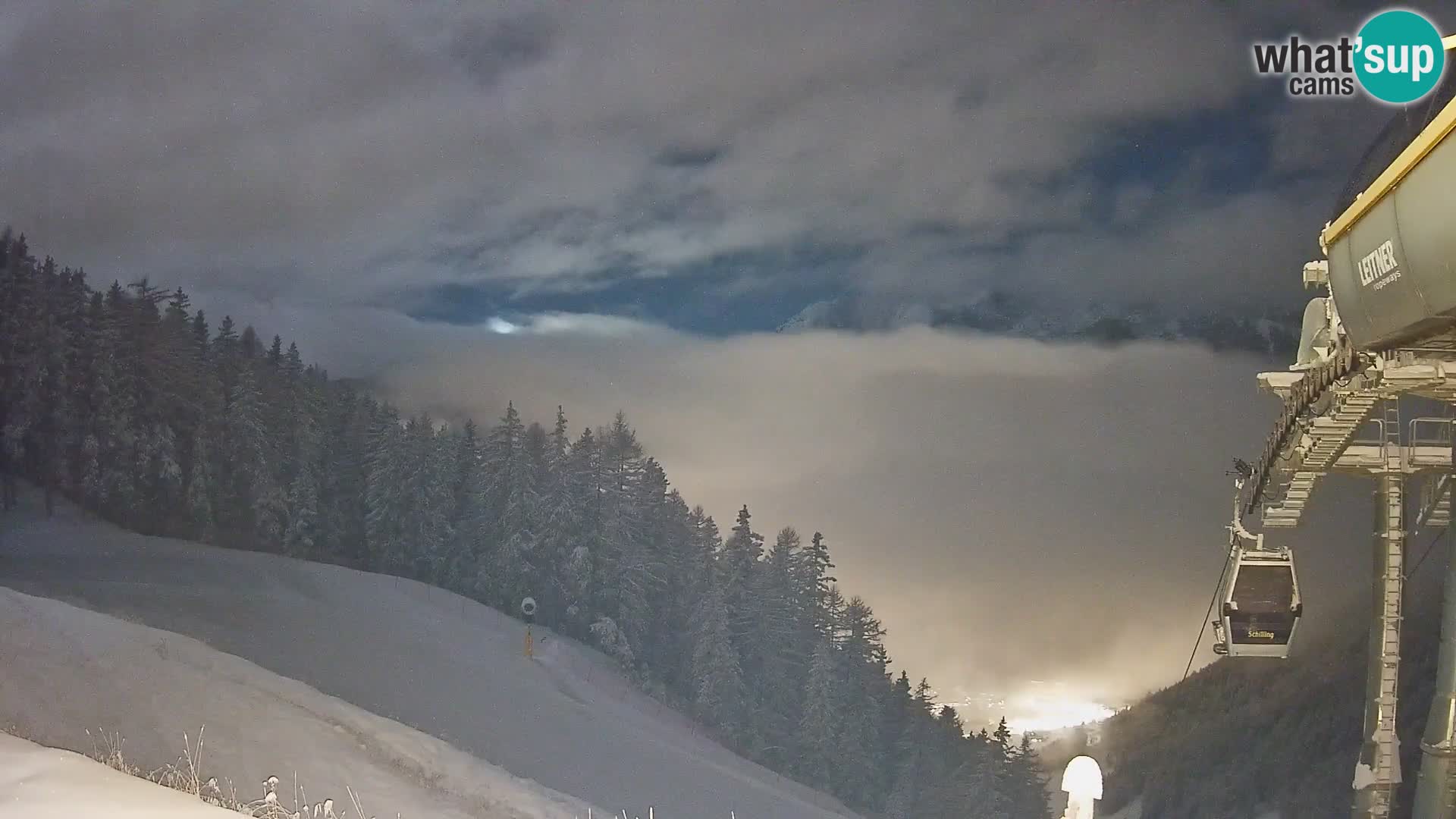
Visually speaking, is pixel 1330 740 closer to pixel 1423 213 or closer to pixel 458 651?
pixel 458 651

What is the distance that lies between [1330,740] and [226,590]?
3343 cm

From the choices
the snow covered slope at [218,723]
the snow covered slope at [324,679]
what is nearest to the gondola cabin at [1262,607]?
the snow covered slope at [218,723]

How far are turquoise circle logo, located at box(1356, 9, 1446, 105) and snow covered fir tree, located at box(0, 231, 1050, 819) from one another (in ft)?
135

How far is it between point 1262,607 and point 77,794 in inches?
491

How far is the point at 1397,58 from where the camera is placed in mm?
9617

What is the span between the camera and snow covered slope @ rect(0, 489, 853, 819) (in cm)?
1355

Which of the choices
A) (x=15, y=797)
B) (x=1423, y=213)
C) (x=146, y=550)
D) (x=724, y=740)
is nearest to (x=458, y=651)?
(x=146, y=550)

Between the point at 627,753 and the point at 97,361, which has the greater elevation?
the point at 97,361

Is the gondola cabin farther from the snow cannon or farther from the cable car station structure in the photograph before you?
the snow cannon

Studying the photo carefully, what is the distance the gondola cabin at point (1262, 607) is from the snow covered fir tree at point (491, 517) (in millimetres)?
35190

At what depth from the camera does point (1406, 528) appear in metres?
15.3

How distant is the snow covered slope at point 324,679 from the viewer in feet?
44.4

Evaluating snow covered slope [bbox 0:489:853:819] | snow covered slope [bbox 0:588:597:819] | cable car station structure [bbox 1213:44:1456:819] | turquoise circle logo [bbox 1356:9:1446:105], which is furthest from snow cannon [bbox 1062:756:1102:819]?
snow covered slope [bbox 0:489:853:819]

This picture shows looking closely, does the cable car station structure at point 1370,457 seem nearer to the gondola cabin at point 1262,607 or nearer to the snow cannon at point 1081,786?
the gondola cabin at point 1262,607
